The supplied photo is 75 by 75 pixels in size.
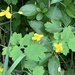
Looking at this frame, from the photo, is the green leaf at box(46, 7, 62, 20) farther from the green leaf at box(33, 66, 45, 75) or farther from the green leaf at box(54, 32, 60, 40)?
the green leaf at box(33, 66, 45, 75)

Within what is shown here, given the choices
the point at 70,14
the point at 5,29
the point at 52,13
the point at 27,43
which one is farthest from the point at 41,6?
the point at 5,29

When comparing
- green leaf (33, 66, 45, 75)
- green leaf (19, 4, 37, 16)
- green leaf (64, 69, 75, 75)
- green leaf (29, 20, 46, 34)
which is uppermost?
green leaf (19, 4, 37, 16)

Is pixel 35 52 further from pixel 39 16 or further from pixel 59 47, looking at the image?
pixel 39 16

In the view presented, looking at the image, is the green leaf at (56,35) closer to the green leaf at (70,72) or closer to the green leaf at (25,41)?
the green leaf at (25,41)

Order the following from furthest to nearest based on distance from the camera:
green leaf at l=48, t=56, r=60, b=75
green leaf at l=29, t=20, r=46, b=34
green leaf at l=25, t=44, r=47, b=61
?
1. green leaf at l=29, t=20, r=46, b=34
2. green leaf at l=48, t=56, r=60, b=75
3. green leaf at l=25, t=44, r=47, b=61

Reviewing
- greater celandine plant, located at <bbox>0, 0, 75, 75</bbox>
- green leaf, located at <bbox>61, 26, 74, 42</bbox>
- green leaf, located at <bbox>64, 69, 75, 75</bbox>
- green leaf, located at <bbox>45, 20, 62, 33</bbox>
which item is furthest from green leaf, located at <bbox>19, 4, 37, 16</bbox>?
green leaf, located at <bbox>64, 69, 75, 75</bbox>

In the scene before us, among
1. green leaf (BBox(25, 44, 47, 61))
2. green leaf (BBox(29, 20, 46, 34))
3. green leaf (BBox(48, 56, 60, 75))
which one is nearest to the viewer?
green leaf (BBox(25, 44, 47, 61))

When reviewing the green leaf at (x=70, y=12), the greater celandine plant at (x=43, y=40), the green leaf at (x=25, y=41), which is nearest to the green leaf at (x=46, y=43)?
the greater celandine plant at (x=43, y=40)

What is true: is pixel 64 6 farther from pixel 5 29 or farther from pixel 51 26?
pixel 5 29
